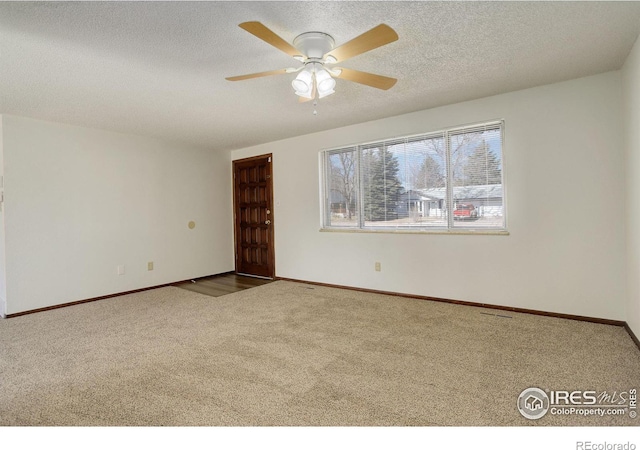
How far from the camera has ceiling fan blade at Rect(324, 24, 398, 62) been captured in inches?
70.3

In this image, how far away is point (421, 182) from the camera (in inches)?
164

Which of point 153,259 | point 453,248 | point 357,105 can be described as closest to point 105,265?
point 153,259

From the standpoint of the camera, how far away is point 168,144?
536 centimetres

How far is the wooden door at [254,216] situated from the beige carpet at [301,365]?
2.07 m

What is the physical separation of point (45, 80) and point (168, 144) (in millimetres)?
2504

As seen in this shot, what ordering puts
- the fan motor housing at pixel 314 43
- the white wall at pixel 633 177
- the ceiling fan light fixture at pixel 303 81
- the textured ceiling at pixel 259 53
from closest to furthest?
the textured ceiling at pixel 259 53 → the fan motor housing at pixel 314 43 → the ceiling fan light fixture at pixel 303 81 → the white wall at pixel 633 177

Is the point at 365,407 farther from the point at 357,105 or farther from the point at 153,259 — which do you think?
the point at 153,259

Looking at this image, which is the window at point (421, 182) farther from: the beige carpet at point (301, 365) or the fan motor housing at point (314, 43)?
the fan motor housing at point (314, 43)

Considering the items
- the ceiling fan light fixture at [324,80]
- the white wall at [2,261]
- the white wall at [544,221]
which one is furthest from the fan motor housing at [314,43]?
the white wall at [2,261]
